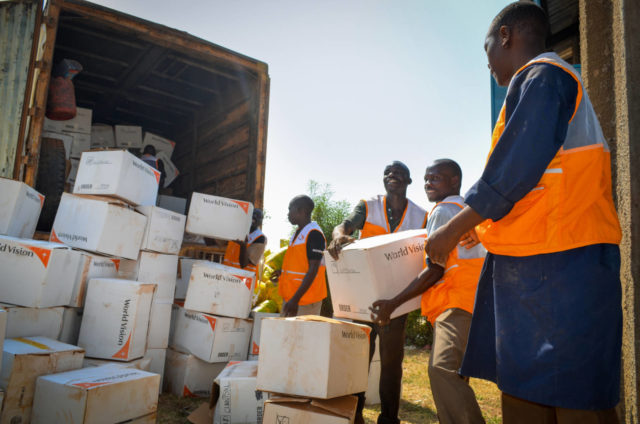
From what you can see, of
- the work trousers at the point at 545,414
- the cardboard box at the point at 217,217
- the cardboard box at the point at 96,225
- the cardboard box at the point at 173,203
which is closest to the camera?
the work trousers at the point at 545,414

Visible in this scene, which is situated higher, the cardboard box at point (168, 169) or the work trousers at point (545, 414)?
the cardboard box at point (168, 169)

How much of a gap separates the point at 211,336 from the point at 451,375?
2.21 meters

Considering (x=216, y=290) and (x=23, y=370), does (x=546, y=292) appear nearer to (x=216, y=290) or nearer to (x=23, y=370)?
(x=23, y=370)

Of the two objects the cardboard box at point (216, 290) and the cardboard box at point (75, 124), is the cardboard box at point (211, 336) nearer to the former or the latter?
the cardboard box at point (216, 290)

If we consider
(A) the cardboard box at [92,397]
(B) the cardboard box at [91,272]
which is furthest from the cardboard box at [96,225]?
(A) the cardboard box at [92,397]

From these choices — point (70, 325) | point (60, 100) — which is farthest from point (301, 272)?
point (60, 100)

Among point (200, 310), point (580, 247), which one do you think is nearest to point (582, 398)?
point (580, 247)

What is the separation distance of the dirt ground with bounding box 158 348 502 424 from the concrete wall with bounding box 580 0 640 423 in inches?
60.3

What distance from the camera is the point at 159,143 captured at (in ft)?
23.5

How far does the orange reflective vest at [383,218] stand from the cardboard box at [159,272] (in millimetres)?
1693

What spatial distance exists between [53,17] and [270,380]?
4.03m

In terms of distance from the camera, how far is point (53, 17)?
4051 mm

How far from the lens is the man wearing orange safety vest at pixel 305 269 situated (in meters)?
3.41

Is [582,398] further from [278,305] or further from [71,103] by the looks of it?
[71,103]
